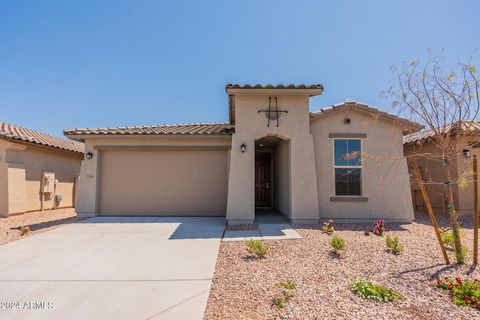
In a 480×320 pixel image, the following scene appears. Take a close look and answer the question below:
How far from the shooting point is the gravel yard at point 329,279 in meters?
3.38

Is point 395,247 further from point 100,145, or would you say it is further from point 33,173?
point 33,173

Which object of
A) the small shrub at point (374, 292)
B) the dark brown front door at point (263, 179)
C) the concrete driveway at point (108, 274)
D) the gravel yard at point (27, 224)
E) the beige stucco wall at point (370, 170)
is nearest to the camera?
the concrete driveway at point (108, 274)

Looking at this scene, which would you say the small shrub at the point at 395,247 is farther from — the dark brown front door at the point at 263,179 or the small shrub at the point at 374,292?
the dark brown front door at the point at 263,179

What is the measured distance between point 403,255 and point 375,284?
79.7 inches

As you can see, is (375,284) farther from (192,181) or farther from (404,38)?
(192,181)

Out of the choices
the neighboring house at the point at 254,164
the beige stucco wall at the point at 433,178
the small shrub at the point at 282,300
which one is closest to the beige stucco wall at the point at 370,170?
the neighboring house at the point at 254,164

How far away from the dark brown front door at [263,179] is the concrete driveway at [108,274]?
→ 633 centimetres

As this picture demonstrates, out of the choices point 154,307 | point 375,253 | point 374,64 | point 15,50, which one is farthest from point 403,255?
point 15,50

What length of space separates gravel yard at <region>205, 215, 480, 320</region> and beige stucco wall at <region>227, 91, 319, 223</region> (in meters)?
2.14

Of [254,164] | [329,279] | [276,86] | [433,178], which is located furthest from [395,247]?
[433,178]

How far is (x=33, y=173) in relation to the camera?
12414 millimetres

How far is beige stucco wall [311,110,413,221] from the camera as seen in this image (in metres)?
9.38

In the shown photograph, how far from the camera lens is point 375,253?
224 inches

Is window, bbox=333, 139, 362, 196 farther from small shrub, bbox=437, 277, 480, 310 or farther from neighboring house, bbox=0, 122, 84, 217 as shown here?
neighboring house, bbox=0, 122, 84, 217
